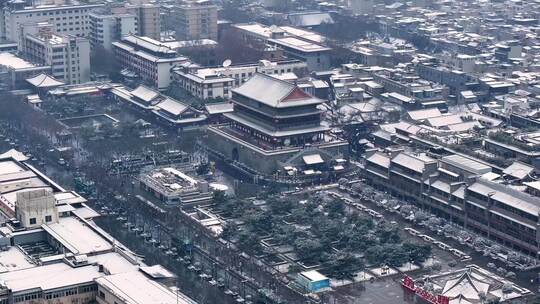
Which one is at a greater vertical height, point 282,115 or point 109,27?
point 109,27

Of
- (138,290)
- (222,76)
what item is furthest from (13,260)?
(222,76)

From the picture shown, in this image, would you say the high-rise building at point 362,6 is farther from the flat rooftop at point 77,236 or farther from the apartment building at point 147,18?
the flat rooftop at point 77,236

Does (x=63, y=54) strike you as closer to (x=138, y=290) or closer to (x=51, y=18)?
(x=51, y=18)

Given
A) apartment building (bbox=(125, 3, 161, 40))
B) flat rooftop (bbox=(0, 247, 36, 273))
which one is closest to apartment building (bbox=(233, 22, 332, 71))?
apartment building (bbox=(125, 3, 161, 40))

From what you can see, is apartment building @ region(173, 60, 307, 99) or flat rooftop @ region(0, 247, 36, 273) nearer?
flat rooftop @ region(0, 247, 36, 273)

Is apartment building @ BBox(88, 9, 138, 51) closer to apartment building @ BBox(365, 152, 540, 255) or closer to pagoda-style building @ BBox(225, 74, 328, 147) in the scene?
Answer: pagoda-style building @ BBox(225, 74, 328, 147)
